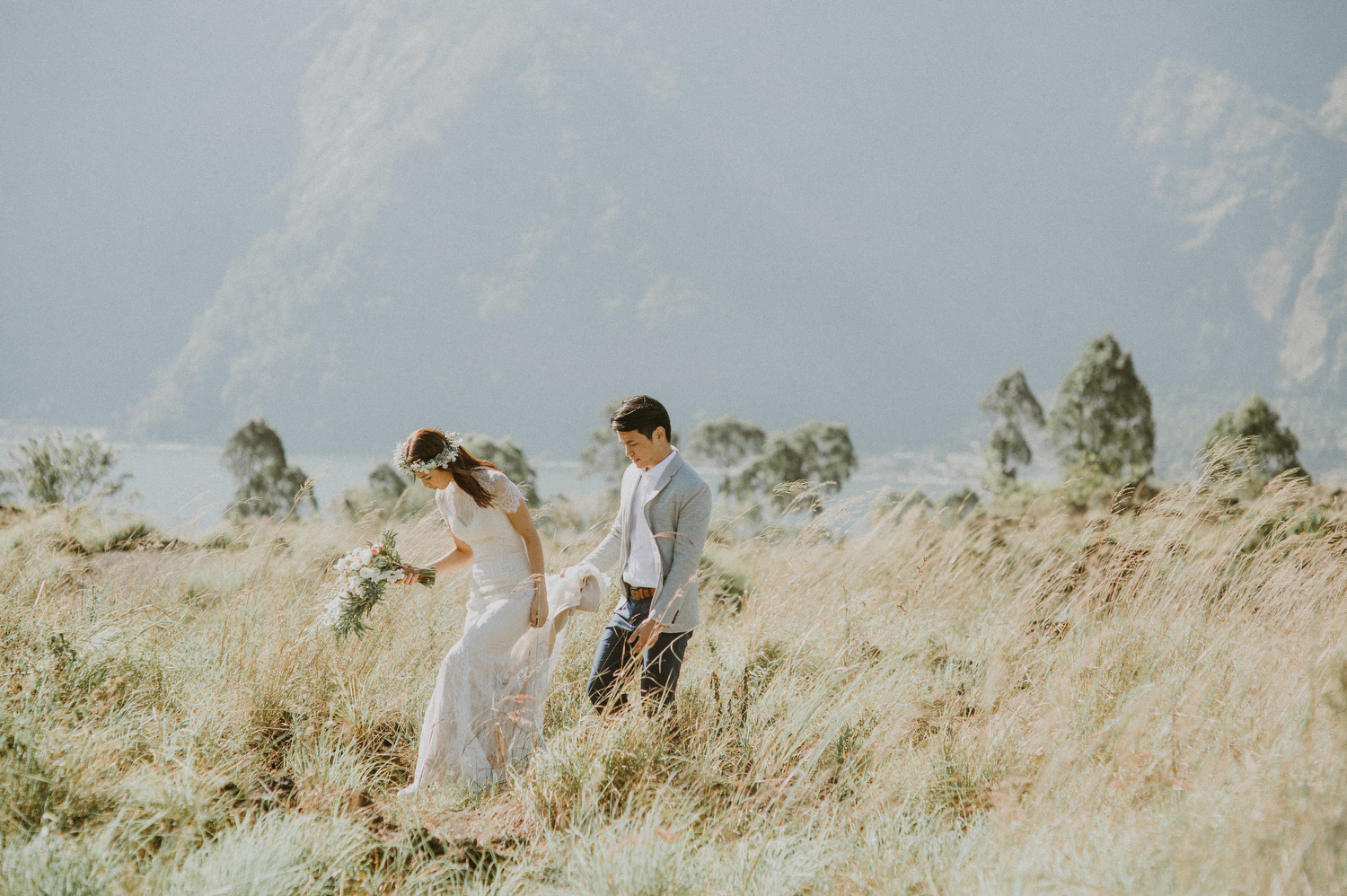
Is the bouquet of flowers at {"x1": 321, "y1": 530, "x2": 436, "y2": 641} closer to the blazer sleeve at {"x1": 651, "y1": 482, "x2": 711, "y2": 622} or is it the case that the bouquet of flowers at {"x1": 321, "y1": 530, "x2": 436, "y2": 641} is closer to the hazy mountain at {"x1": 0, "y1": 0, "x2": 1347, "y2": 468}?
the blazer sleeve at {"x1": 651, "y1": 482, "x2": 711, "y2": 622}

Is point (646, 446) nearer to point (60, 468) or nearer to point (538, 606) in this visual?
point (538, 606)

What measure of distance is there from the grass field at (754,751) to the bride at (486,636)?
18 cm

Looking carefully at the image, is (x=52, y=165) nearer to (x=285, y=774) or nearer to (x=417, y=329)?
(x=417, y=329)

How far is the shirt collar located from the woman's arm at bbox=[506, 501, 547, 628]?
63 cm

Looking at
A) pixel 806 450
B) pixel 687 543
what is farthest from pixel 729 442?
pixel 687 543

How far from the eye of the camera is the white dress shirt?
3.30 m

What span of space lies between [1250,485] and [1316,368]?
502 feet

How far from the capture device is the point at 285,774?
118 inches

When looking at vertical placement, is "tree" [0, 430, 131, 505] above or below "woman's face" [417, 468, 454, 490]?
above

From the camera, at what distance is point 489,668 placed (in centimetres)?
342

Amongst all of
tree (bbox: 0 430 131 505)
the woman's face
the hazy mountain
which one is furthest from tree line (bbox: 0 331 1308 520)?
the hazy mountain

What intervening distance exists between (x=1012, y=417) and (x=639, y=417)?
20829 mm

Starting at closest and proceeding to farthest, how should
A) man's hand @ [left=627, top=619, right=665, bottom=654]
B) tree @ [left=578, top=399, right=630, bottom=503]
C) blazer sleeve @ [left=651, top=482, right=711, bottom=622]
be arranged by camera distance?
man's hand @ [left=627, top=619, right=665, bottom=654]
blazer sleeve @ [left=651, top=482, right=711, bottom=622]
tree @ [left=578, top=399, right=630, bottom=503]

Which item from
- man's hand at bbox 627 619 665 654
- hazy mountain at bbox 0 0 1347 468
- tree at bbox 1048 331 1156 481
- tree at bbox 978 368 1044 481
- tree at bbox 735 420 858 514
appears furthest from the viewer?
hazy mountain at bbox 0 0 1347 468
